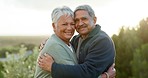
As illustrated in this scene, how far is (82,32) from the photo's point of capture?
4238 millimetres

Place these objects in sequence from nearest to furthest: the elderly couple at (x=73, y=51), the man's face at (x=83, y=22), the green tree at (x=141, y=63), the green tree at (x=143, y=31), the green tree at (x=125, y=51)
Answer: the elderly couple at (x=73, y=51) → the man's face at (x=83, y=22) → the green tree at (x=141, y=63) → the green tree at (x=125, y=51) → the green tree at (x=143, y=31)

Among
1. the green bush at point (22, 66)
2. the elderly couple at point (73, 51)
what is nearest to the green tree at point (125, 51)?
the green bush at point (22, 66)

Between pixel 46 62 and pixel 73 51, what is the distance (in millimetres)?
370

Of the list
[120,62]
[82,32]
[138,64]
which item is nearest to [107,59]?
[82,32]

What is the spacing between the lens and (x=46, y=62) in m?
4.01

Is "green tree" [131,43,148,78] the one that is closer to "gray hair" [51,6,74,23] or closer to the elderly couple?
the elderly couple

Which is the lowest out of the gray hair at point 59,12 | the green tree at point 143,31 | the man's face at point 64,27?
the green tree at point 143,31

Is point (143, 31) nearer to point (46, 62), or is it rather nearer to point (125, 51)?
point (125, 51)

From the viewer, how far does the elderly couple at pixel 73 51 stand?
3.97m

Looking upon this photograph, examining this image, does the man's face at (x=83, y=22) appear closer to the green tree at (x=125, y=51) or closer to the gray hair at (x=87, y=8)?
the gray hair at (x=87, y=8)

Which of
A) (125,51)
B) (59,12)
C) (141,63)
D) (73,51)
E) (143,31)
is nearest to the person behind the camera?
(59,12)

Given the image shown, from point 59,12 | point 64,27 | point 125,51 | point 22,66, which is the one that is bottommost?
point 22,66

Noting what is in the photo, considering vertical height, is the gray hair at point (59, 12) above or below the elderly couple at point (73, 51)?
above

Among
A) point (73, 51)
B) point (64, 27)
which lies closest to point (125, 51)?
point (73, 51)
